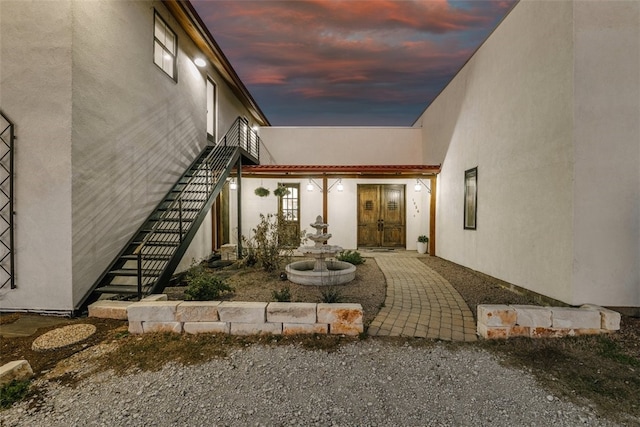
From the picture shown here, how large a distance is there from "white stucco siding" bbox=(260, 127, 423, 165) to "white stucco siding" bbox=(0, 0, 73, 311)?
9.53m

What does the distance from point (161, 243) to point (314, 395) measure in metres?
4.81

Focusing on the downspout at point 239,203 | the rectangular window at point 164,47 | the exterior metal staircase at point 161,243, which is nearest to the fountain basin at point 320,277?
the exterior metal staircase at point 161,243

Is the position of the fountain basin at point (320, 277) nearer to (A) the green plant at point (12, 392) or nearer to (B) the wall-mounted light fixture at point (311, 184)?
(A) the green plant at point (12, 392)

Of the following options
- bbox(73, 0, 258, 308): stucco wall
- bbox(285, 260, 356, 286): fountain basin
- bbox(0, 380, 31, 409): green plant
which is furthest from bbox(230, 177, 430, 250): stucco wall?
bbox(0, 380, 31, 409): green plant

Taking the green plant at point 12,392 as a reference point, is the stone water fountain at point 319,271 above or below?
above

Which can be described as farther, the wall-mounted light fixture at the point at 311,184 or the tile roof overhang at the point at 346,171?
the wall-mounted light fixture at the point at 311,184

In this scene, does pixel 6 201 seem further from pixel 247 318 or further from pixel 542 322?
pixel 542 322

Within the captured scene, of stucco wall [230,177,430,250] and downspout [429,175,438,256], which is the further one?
stucco wall [230,177,430,250]

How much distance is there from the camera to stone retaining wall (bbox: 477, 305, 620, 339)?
364 centimetres

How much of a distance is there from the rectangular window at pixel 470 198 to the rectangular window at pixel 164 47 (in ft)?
28.7

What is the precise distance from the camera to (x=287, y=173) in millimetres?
10578

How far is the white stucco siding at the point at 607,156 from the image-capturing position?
4395mm

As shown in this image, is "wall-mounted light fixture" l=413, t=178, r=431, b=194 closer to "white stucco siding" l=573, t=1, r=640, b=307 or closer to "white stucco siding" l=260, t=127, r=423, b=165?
"white stucco siding" l=260, t=127, r=423, b=165

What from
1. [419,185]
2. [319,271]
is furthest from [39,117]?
[419,185]
